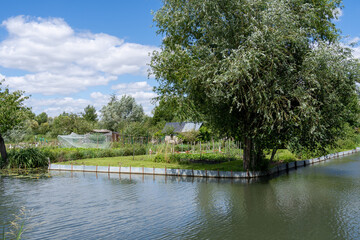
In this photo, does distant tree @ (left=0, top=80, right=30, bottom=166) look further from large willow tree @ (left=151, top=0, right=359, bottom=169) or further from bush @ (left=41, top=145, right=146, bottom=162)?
large willow tree @ (left=151, top=0, right=359, bottom=169)

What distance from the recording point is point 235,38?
17172 millimetres

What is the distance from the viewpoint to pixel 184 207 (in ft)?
42.1

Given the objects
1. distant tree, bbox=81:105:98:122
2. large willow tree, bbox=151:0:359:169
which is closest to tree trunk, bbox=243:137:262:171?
large willow tree, bbox=151:0:359:169

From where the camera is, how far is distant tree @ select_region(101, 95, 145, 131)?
7238cm

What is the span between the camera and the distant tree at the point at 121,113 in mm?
72375

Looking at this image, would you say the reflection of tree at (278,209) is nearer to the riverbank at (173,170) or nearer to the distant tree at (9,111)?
the riverbank at (173,170)

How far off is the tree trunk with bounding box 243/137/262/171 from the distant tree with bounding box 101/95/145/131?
5253cm

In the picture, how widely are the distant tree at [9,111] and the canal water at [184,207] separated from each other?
5.17 metres

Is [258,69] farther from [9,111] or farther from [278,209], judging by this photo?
[9,111]

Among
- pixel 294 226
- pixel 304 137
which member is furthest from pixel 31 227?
pixel 304 137

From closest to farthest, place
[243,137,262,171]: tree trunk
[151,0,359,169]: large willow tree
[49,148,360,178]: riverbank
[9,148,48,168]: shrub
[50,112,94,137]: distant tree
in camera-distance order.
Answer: [151,0,359,169]: large willow tree, [49,148,360,178]: riverbank, [243,137,262,171]: tree trunk, [9,148,48,168]: shrub, [50,112,94,137]: distant tree

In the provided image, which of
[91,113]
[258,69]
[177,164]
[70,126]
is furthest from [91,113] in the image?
[258,69]

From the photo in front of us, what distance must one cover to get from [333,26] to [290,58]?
255 inches

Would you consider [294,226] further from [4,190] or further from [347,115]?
[4,190]
